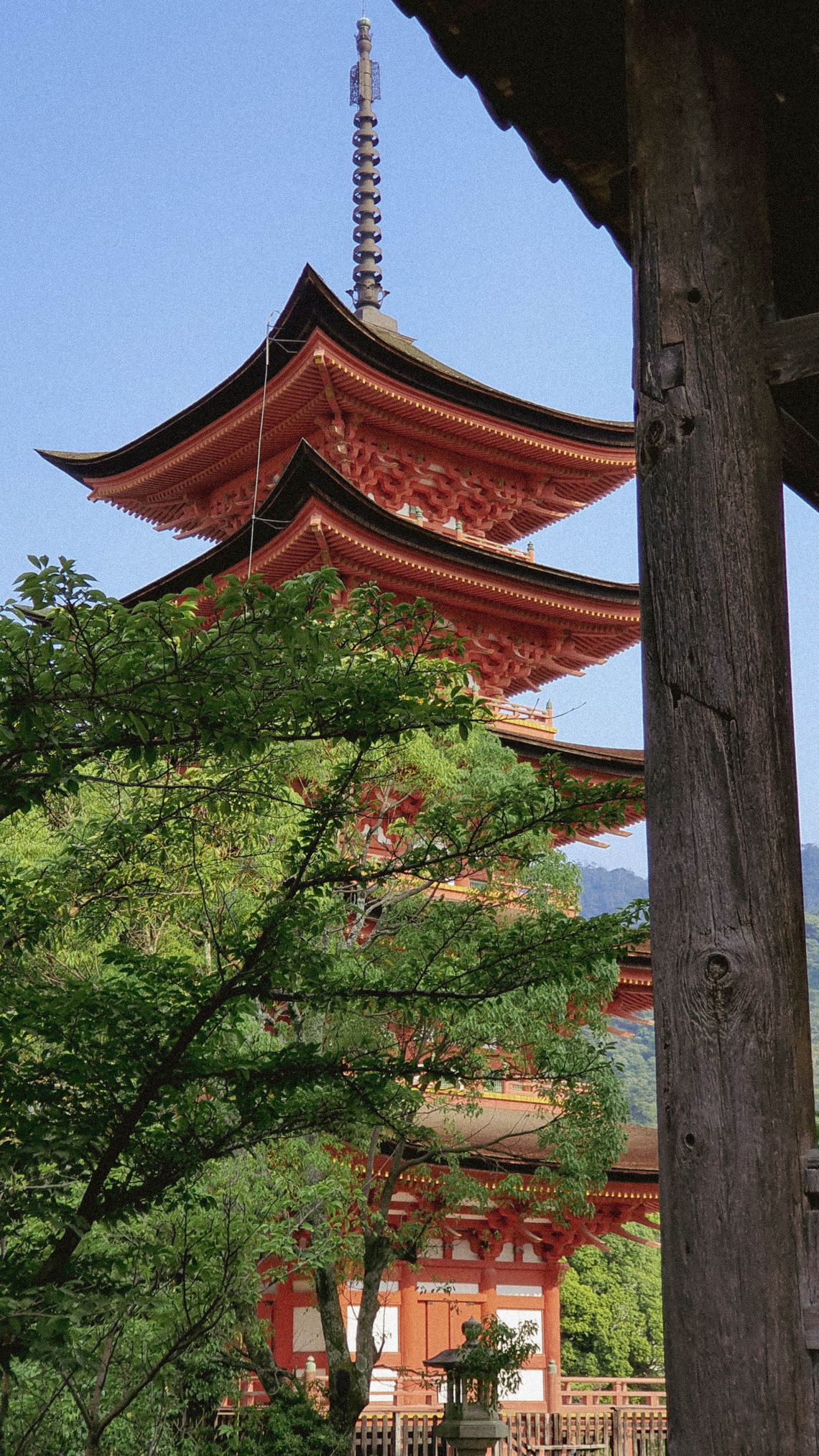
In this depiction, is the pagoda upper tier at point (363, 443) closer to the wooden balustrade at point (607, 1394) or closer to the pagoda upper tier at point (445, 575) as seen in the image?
the pagoda upper tier at point (445, 575)

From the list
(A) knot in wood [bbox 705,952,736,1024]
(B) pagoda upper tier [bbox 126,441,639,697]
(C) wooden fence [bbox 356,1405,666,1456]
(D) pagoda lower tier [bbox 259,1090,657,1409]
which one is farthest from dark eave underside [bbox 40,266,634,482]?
(A) knot in wood [bbox 705,952,736,1024]

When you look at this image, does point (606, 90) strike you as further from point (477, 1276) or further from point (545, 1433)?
point (477, 1276)

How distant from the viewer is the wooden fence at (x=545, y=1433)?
12617mm

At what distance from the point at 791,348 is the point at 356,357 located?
1657 centimetres

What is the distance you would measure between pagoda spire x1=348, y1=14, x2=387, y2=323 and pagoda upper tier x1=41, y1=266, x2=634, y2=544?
736 cm

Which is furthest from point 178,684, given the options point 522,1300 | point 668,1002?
point 522,1300

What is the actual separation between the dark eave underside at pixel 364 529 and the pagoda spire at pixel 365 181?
10.9 meters

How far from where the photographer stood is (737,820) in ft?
8.51

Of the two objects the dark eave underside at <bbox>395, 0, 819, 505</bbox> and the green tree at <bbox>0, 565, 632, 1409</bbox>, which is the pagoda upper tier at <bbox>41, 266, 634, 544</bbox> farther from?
the dark eave underside at <bbox>395, 0, 819, 505</bbox>

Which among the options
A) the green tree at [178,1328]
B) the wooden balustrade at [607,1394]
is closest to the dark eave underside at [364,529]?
the green tree at [178,1328]

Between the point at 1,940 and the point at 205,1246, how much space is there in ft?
8.96

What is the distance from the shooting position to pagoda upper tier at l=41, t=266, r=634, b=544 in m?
18.8

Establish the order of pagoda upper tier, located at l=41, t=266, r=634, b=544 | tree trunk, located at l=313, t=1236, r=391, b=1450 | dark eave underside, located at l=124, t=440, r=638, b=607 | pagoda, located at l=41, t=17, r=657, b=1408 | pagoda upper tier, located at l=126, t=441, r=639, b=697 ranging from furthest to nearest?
1. pagoda upper tier, located at l=41, t=266, r=634, b=544
2. pagoda upper tier, located at l=126, t=441, r=639, b=697
3. dark eave underside, located at l=124, t=440, r=638, b=607
4. pagoda, located at l=41, t=17, r=657, b=1408
5. tree trunk, located at l=313, t=1236, r=391, b=1450

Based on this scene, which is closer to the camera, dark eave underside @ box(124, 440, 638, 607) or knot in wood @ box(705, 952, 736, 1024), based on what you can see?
knot in wood @ box(705, 952, 736, 1024)
